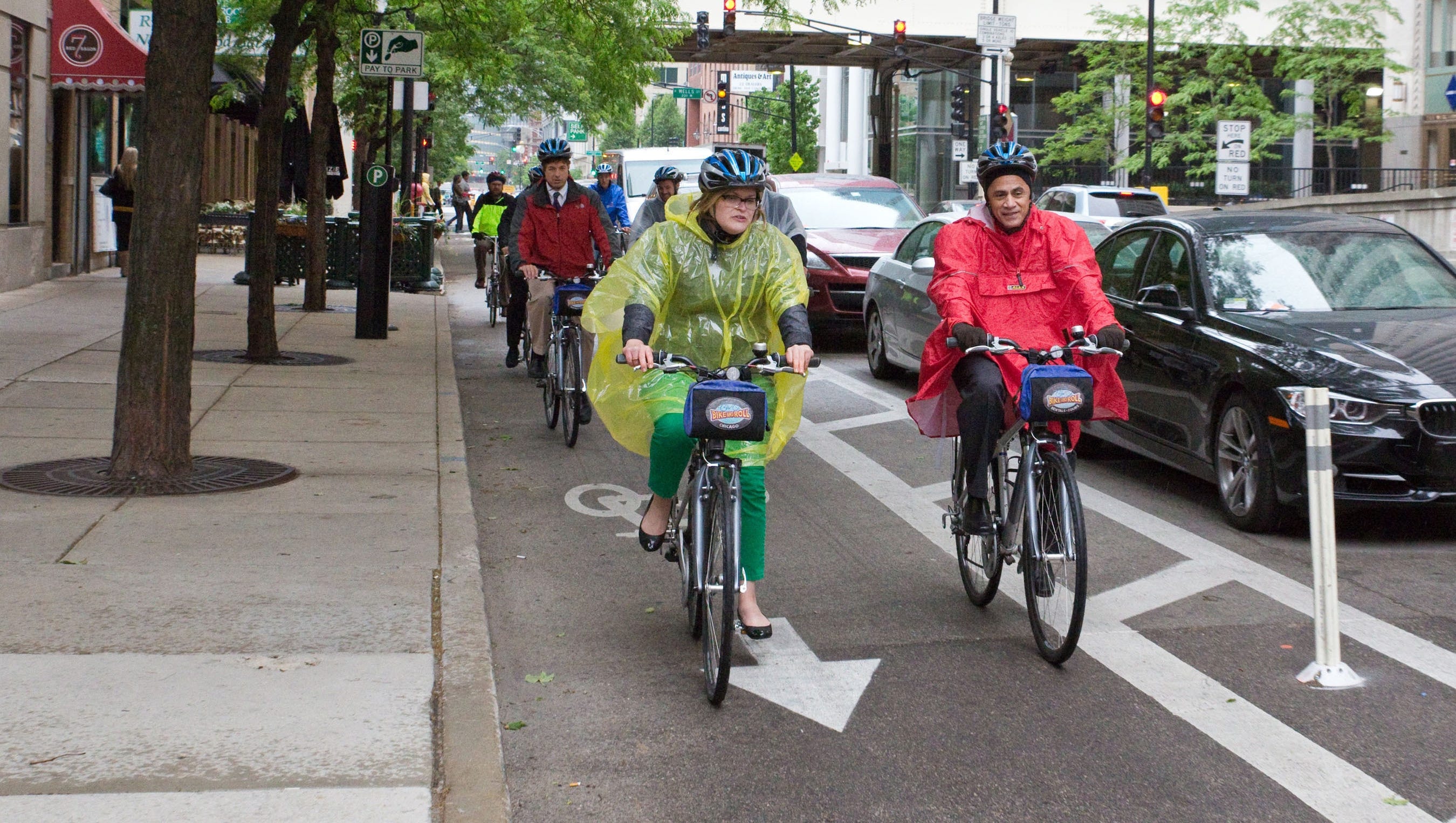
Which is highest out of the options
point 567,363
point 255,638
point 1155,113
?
point 1155,113

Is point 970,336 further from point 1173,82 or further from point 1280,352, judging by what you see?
point 1173,82

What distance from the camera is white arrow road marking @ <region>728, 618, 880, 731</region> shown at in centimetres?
513

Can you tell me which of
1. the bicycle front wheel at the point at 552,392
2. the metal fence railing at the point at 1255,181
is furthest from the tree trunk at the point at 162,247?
the metal fence railing at the point at 1255,181

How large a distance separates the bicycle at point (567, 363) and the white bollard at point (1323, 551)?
5.55 m

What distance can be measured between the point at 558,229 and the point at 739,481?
22.0 ft

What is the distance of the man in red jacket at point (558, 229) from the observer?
11570 mm

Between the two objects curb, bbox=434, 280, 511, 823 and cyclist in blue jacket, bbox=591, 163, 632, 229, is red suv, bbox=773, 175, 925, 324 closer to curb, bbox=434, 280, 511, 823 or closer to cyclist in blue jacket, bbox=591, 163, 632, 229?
cyclist in blue jacket, bbox=591, 163, 632, 229

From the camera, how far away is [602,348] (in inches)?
232

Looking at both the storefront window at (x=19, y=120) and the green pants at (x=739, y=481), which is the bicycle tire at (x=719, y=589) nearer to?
the green pants at (x=739, y=481)

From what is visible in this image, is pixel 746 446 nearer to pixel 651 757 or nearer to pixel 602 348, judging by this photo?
pixel 602 348

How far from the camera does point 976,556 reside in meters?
6.40

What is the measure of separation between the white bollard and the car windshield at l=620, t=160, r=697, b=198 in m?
22.4

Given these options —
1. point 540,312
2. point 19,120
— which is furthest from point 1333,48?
point 540,312

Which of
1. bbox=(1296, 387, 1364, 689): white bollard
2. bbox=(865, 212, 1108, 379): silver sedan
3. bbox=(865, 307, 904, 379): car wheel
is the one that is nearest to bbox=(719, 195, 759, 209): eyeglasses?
bbox=(1296, 387, 1364, 689): white bollard
